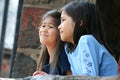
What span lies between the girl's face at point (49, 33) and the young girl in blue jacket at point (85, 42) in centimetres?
12

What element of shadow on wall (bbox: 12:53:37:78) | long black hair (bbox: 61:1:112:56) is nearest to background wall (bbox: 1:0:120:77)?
shadow on wall (bbox: 12:53:37:78)

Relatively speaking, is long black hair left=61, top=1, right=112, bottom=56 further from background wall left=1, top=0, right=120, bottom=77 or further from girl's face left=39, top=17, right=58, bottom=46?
background wall left=1, top=0, right=120, bottom=77

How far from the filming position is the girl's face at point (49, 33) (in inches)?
104

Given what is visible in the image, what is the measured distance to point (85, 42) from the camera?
2150 millimetres

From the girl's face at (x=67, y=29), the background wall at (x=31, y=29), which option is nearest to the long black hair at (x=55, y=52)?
the girl's face at (x=67, y=29)

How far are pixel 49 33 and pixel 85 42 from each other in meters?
0.53

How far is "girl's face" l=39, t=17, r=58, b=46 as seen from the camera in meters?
2.63

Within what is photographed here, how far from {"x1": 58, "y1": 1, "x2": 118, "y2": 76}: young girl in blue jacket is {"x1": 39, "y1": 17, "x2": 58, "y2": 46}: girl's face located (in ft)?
0.39

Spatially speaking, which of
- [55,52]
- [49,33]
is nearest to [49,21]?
[49,33]

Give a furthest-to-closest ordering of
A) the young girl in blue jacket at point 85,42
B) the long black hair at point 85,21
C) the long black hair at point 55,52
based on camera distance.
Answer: the long black hair at point 55,52
the long black hair at point 85,21
the young girl in blue jacket at point 85,42

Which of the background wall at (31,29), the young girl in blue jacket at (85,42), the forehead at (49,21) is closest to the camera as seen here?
the young girl in blue jacket at (85,42)

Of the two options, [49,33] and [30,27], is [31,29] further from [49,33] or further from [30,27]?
[49,33]

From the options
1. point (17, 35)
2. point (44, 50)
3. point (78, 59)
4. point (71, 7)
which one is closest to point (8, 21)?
point (17, 35)

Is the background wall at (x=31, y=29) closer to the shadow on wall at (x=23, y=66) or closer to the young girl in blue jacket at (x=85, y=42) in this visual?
the shadow on wall at (x=23, y=66)
